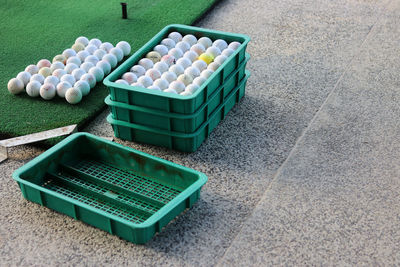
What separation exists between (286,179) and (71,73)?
85.7 inches

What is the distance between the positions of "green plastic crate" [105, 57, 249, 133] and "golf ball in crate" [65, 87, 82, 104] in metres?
0.53

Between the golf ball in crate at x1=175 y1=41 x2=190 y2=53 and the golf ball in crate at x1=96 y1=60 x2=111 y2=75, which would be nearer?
the golf ball in crate at x1=175 y1=41 x2=190 y2=53

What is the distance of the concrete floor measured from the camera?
3.04 meters

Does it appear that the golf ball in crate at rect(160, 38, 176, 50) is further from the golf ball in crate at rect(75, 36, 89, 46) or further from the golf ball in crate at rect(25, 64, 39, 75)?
the golf ball in crate at rect(25, 64, 39, 75)

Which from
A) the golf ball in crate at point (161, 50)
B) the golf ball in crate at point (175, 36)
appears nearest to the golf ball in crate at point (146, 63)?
the golf ball in crate at point (161, 50)

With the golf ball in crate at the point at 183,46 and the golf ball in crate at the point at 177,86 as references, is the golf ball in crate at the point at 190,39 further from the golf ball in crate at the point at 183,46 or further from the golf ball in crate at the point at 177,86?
the golf ball in crate at the point at 177,86

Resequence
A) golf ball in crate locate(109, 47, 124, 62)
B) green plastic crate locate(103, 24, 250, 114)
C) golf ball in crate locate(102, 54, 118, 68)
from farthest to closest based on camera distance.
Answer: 1. golf ball in crate locate(109, 47, 124, 62)
2. golf ball in crate locate(102, 54, 118, 68)
3. green plastic crate locate(103, 24, 250, 114)

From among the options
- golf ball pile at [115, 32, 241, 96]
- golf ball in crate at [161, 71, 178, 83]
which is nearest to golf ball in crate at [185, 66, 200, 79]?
golf ball pile at [115, 32, 241, 96]

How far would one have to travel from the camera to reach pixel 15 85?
171 inches

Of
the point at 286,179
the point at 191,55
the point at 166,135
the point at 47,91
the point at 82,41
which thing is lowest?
the point at 286,179

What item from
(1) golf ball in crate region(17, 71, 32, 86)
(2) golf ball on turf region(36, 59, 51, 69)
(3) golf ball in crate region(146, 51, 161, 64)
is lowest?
(1) golf ball in crate region(17, 71, 32, 86)

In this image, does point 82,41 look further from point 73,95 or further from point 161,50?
point 161,50

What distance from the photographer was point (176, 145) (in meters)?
3.86

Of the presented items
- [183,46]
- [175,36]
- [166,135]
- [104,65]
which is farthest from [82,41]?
[166,135]
